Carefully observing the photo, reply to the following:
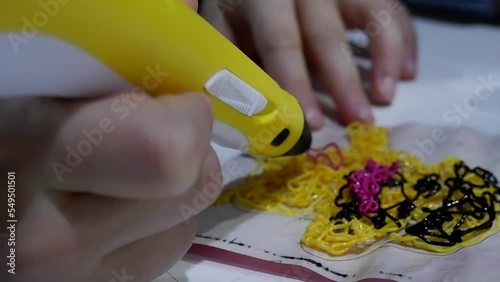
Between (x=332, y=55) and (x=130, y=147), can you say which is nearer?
(x=130, y=147)

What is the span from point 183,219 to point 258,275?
0.06 meters

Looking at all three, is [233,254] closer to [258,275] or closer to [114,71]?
[258,275]

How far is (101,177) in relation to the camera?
273 millimetres

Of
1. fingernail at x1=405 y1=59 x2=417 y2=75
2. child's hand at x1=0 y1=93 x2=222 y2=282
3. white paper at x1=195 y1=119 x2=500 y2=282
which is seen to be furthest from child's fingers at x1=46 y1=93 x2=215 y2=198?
fingernail at x1=405 y1=59 x2=417 y2=75

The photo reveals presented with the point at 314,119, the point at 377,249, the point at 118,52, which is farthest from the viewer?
the point at 314,119

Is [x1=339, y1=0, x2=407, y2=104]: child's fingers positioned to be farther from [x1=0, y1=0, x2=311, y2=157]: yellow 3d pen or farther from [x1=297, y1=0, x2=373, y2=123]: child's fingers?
[x1=0, y1=0, x2=311, y2=157]: yellow 3d pen

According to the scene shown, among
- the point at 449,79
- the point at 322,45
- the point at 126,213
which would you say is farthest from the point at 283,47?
the point at 126,213

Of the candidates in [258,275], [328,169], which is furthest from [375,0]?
[258,275]

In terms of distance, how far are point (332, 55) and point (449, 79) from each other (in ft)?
0.36

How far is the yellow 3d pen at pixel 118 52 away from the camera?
25 cm

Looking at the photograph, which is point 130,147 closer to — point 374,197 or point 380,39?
point 374,197

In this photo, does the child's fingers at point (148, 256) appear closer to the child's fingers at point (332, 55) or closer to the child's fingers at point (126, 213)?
the child's fingers at point (126, 213)

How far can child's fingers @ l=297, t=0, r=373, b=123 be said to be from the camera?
53cm

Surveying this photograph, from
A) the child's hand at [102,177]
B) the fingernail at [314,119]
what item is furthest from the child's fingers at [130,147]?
the fingernail at [314,119]
